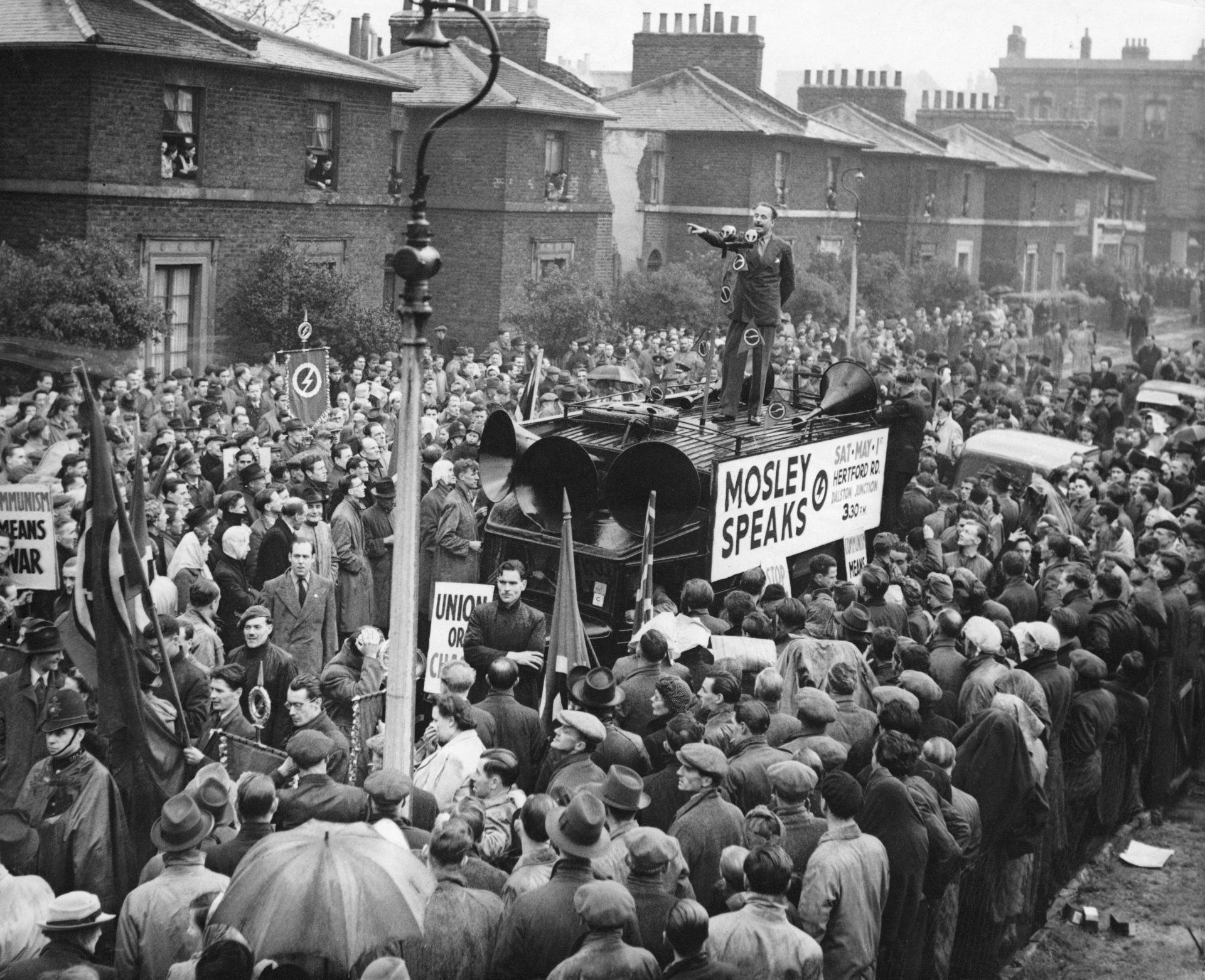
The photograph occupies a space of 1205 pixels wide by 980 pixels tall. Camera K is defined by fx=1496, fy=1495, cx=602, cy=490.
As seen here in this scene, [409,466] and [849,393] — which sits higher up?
[849,393]

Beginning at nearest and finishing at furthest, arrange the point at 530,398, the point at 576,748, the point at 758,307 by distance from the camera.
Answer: the point at 576,748, the point at 758,307, the point at 530,398

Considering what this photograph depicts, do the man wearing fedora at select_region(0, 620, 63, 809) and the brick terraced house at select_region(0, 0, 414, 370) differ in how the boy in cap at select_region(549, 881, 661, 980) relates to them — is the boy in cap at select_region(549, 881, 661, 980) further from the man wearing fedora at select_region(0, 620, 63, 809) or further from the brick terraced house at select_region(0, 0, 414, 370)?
the brick terraced house at select_region(0, 0, 414, 370)

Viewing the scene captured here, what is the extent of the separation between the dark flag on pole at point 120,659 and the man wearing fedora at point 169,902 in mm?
1263

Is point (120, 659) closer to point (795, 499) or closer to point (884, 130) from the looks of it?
point (795, 499)

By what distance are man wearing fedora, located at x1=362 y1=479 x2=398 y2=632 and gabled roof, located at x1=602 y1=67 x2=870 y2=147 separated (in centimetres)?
3052

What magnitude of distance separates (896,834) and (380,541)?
6.37 m

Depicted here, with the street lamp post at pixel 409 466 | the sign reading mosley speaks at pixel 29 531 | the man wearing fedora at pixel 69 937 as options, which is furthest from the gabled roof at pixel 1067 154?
the man wearing fedora at pixel 69 937

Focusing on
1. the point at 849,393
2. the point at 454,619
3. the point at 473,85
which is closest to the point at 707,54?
the point at 473,85

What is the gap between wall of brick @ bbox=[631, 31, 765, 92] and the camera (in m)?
43.9

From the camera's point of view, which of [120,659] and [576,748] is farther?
[576,748]

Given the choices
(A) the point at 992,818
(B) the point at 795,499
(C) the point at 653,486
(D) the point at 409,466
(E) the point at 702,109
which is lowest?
(A) the point at 992,818

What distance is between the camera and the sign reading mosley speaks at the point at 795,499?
10.5 m

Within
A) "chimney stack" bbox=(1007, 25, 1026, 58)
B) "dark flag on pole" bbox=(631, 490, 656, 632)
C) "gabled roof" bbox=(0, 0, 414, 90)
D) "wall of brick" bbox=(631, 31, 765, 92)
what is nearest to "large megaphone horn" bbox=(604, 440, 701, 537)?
"dark flag on pole" bbox=(631, 490, 656, 632)

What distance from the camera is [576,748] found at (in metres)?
7.27
